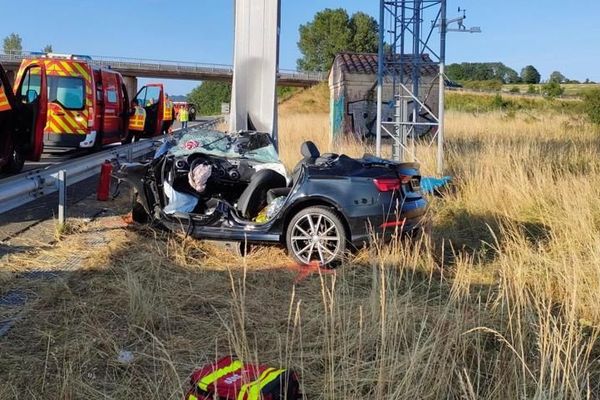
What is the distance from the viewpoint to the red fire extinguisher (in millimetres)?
8805

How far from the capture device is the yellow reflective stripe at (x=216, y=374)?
8.13 feet

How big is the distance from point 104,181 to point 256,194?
359cm

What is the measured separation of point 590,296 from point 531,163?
7371mm

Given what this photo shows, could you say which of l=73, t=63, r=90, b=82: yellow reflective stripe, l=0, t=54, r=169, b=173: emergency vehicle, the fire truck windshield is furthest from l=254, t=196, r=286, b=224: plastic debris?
l=73, t=63, r=90, b=82: yellow reflective stripe

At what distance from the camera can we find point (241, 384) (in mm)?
2453

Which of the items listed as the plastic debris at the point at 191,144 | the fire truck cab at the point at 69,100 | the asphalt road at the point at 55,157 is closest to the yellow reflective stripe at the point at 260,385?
the plastic debris at the point at 191,144

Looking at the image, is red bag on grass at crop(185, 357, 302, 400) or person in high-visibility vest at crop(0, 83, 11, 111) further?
person in high-visibility vest at crop(0, 83, 11, 111)

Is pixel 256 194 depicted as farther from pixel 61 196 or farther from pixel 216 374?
pixel 216 374

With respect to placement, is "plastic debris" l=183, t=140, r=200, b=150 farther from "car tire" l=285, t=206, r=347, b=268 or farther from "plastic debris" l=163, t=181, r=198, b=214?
"car tire" l=285, t=206, r=347, b=268

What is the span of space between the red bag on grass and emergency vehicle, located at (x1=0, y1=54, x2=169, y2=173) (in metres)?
8.79

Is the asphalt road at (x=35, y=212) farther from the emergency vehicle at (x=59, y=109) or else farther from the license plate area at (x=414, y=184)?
the license plate area at (x=414, y=184)

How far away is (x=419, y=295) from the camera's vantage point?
4777mm

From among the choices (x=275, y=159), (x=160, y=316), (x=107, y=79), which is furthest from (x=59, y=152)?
(x=160, y=316)

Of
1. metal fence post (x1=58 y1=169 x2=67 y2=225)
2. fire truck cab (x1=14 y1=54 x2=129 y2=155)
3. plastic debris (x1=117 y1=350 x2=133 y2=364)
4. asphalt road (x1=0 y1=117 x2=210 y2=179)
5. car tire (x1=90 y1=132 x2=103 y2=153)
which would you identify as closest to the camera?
plastic debris (x1=117 y1=350 x2=133 y2=364)
